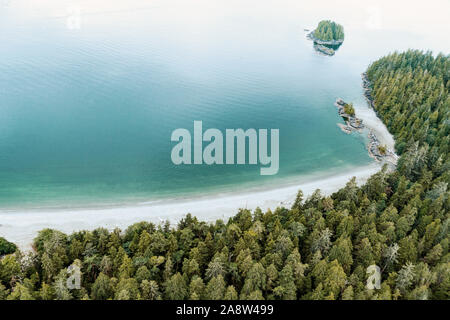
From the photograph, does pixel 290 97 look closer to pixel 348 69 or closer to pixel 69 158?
pixel 348 69

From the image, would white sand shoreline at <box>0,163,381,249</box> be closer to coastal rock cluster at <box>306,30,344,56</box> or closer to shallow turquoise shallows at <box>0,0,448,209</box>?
shallow turquoise shallows at <box>0,0,448,209</box>

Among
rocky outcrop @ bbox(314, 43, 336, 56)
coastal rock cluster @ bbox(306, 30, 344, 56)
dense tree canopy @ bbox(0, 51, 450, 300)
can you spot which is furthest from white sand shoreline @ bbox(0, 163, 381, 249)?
coastal rock cluster @ bbox(306, 30, 344, 56)

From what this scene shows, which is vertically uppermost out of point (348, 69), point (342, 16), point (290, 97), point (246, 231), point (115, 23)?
point (342, 16)

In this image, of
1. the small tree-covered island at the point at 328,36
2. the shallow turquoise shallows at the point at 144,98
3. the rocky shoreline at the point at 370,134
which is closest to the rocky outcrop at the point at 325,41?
the small tree-covered island at the point at 328,36

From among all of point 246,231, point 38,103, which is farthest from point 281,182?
point 38,103

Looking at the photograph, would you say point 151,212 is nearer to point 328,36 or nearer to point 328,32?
point 328,36

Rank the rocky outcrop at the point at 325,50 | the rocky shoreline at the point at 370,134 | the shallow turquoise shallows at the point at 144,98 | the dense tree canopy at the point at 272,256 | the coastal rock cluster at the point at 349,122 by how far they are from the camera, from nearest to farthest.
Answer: the dense tree canopy at the point at 272,256 < the shallow turquoise shallows at the point at 144,98 < the rocky shoreline at the point at 370,134 < the coastal rock cluster at the point at 349,122 < the rocky outcrop at the point at 325,50

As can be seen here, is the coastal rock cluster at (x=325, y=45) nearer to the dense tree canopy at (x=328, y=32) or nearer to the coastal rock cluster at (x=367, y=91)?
the dense tree canopy at (x=328, y=32)
